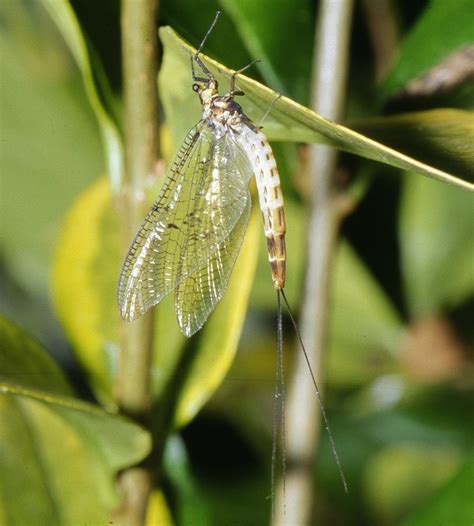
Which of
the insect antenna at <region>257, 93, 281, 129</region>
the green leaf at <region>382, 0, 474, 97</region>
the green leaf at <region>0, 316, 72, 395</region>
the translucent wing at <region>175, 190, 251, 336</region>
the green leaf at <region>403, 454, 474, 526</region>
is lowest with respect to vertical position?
the green leaf at <region>403, 454, 474, 526</region>

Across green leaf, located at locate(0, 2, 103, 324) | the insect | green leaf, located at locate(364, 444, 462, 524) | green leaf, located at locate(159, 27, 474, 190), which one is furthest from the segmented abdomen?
green leaf, located at locate(364, 444, 462, 524)

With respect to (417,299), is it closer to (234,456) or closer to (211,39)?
(234,456)

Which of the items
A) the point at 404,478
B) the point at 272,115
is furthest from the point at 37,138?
the point at 404,478

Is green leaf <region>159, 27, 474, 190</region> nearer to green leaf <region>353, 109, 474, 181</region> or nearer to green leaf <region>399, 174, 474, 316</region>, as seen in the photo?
green leaf <region>353, 109, 474, 181</region>

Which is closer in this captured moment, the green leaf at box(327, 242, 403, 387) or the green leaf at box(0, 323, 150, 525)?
the green leaf at box(0, 323, 150, 525)

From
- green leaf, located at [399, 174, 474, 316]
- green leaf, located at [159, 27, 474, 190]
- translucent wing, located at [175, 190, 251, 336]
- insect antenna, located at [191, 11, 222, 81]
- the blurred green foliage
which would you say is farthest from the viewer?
green leaf, located at [399, 174, 474, 316]

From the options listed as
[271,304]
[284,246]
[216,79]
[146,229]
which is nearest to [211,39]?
[216,79]

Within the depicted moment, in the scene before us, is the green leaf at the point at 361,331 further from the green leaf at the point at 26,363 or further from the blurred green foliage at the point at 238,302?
the green leaf at the point at 26,363
